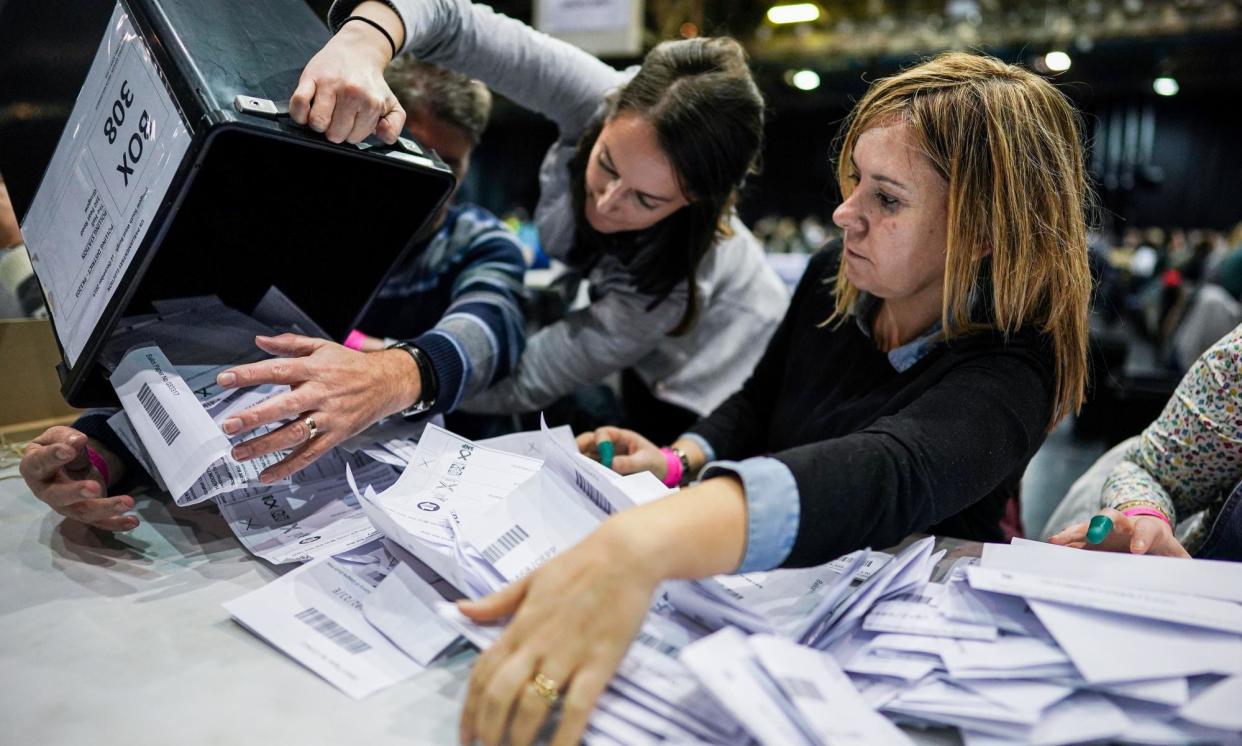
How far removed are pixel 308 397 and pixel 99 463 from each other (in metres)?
0.35

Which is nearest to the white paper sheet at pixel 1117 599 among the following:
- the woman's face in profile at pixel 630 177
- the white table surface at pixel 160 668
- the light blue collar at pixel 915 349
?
the light blue collar at pixel 915 349

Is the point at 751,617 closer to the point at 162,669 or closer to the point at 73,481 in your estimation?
the point at 162,669

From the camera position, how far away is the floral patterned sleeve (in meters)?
1.02

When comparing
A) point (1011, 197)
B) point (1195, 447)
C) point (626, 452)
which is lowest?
point (626, 452)

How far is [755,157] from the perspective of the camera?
1.45 metres

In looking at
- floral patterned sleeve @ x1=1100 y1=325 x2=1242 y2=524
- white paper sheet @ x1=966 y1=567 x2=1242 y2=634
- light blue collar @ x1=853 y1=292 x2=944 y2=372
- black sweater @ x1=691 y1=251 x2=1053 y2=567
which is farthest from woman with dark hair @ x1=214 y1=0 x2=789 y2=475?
white paper sheet @ x1=966 y1=567 x2=1242 y2=634

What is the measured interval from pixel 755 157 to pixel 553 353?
53 centimetres

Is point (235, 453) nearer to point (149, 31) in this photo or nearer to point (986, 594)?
point (149, 31)

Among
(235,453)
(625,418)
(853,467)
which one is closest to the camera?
(853,467)

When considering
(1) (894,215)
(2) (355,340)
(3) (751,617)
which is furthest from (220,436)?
(1) (894,215)

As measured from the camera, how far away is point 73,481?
981 millimetres

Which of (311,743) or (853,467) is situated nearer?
(311,743)

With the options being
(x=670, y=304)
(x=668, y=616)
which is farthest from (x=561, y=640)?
(x=670, y=304)

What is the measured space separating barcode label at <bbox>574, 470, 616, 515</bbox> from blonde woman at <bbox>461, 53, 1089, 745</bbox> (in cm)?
10
